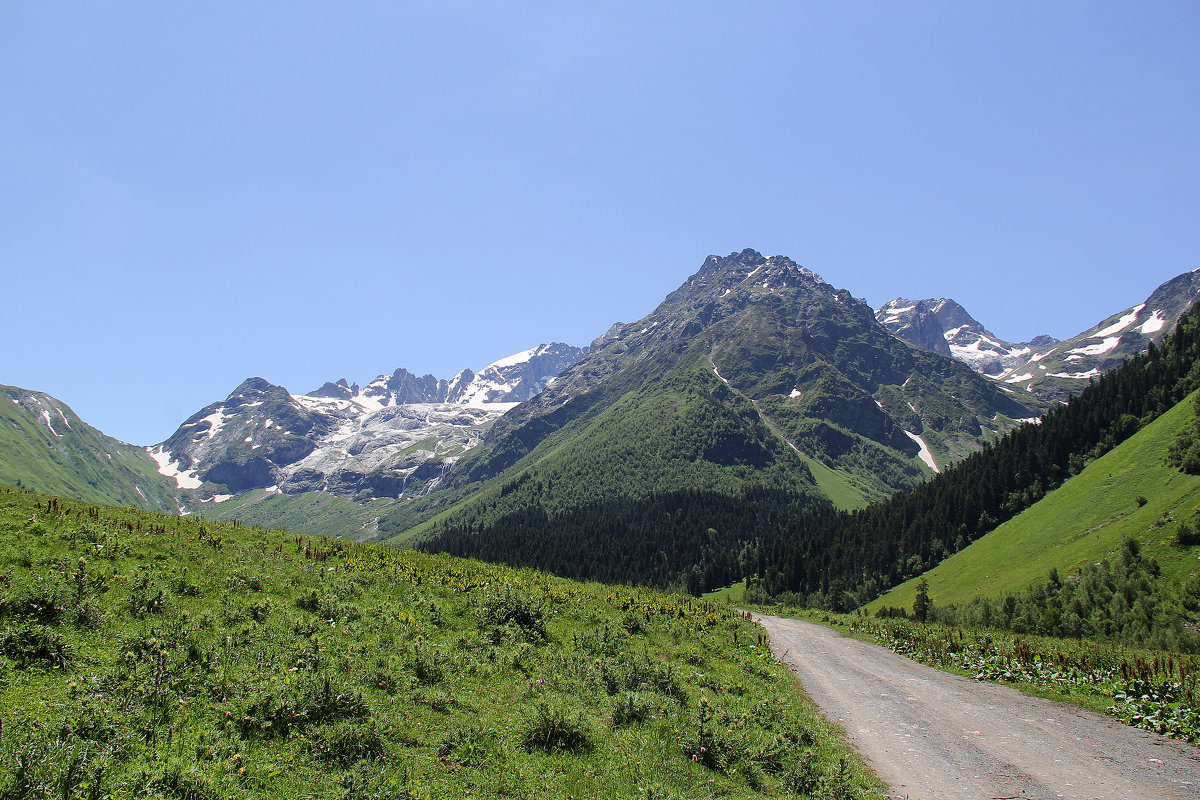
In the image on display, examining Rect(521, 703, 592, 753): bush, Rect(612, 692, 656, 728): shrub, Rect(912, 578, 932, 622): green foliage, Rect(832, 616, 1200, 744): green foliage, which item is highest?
Rect(521, 703, 592, 753): bush

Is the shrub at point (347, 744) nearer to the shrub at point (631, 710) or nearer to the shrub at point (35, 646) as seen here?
the shrub at point (35, 646)

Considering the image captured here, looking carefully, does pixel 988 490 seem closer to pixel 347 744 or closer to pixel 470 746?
pixel 470 746

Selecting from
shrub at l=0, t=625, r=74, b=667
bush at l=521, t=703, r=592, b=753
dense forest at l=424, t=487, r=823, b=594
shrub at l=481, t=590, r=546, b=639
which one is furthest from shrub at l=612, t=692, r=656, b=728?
dense forest at l=424, t=487, r=823, b=594

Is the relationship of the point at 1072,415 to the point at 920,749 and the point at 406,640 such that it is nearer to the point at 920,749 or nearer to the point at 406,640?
the point at 920,749

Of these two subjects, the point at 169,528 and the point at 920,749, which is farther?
the point at 169,528

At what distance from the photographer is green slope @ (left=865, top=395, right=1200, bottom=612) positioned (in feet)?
164

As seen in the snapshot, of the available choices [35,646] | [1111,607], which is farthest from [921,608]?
[35,646]

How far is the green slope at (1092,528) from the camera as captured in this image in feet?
164

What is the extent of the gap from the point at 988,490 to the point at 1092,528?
50.5 m

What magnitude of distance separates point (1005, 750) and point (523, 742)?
553 inches

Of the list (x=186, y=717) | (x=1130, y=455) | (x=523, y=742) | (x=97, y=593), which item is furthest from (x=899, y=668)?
(x=1130, y=455)

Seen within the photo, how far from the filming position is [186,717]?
1057 cm

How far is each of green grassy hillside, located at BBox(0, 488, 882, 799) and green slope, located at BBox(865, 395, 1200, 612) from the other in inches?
2009

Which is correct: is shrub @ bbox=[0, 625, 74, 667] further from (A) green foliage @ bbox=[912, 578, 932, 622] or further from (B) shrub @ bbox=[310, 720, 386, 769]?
(A) green foliage @ bbox=[912, 578, 932, 622]
